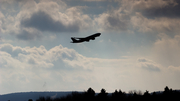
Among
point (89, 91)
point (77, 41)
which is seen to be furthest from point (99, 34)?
point (89, 91)

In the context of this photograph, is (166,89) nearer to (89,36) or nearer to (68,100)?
(68,100)

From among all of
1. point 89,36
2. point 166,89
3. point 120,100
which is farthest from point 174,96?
point 89,36

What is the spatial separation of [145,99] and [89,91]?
132 ft

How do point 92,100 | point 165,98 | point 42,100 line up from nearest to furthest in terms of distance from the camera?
point 92,100 → point 165,98 → point 42,100

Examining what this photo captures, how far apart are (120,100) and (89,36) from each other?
222ft

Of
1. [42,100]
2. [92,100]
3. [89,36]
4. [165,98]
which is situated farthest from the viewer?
[42,100]

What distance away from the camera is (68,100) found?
6998 inches

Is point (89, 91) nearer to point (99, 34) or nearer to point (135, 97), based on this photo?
point (135, 97)

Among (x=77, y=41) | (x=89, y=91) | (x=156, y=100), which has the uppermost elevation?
(x=77, y=41)

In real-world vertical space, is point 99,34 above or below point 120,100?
above

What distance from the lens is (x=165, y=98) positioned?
154m

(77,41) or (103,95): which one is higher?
(77,41)

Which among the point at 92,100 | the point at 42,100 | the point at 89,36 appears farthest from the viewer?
the point at 42,100

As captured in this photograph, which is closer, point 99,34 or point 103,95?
point 99,34
